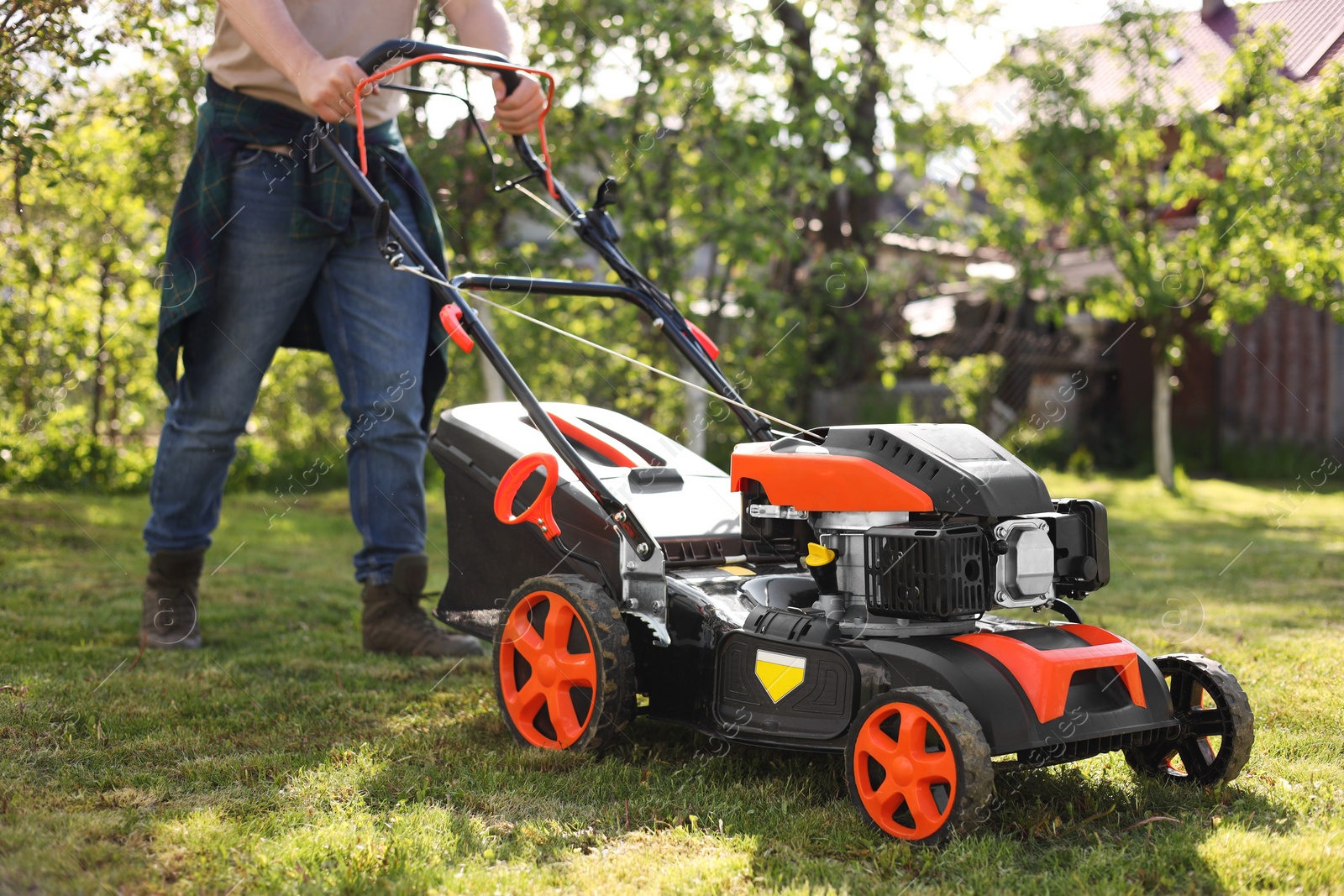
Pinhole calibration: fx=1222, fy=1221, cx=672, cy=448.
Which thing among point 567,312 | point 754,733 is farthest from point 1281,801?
point 567,312

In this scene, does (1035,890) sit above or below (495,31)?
below

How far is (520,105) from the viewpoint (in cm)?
306

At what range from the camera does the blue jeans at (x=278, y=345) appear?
3.19 meters

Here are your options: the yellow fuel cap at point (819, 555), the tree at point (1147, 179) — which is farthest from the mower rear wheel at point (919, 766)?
the tree at point (1147, 179)

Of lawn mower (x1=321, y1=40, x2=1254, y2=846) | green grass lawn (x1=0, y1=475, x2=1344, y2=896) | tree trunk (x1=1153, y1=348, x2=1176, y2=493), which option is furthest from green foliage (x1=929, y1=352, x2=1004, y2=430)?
lawn mower (x1=321, y1=40, x2=1254, y2=846)

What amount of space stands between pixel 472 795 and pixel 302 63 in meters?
1.68

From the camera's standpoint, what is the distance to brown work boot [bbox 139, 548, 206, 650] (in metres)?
3.35

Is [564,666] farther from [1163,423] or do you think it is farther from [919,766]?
[1163,423]

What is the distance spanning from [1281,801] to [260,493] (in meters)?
6.62

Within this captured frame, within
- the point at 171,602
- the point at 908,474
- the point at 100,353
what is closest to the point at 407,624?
the point at 171,602

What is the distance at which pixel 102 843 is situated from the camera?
1.84m

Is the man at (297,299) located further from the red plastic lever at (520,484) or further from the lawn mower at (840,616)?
the red plastic lever at (520,484)

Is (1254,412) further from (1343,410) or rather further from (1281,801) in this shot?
(1281,801)

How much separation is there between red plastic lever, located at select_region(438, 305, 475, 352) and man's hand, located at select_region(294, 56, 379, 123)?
0.58m
